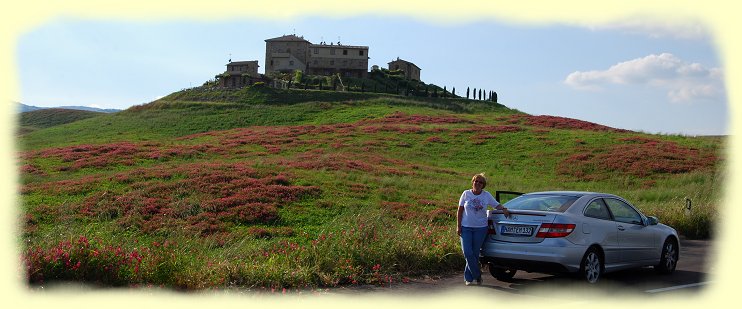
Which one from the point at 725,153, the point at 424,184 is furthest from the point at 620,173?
the point at 424,184

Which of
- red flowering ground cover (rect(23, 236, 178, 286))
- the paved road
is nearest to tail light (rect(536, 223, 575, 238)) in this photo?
the paved road

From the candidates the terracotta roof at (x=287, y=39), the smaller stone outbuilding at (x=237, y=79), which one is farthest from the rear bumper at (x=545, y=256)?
the terracotta roof at (x=287, y=39)

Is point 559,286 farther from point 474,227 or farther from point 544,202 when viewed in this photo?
point 474,227

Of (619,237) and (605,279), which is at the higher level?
(619,237)

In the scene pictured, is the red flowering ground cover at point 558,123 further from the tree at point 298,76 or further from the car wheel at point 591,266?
the car wheel at point 591,266

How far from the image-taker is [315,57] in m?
120

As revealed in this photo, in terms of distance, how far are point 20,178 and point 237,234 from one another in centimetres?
1730

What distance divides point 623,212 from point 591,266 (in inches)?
79.7

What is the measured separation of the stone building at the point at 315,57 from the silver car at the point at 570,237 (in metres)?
109

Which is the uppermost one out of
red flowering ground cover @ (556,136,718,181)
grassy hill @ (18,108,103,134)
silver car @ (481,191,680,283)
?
grassy hill @ (18,108,103,134)

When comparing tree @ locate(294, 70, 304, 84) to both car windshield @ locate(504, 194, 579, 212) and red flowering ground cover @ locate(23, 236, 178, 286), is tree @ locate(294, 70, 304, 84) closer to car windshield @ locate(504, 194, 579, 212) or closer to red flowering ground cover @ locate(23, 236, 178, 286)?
car windshield @ locate(504, 194, 579, 212)

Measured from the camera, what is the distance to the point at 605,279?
1095 centimetres

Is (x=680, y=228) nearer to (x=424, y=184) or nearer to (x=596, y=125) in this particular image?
(x=424, y=184)

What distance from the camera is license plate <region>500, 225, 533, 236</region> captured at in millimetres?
9992
